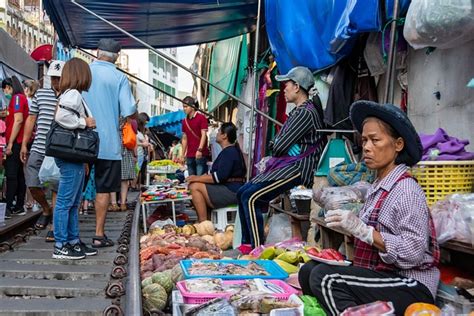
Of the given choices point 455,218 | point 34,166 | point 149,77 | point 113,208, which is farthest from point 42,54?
point 149,77

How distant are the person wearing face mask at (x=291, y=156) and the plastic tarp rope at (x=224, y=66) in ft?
18.1

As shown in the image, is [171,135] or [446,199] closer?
[446,199]

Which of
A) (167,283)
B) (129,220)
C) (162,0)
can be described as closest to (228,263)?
(167,283)

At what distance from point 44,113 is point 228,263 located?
3.17 metres

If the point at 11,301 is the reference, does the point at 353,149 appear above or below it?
above

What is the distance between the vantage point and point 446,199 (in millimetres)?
3846

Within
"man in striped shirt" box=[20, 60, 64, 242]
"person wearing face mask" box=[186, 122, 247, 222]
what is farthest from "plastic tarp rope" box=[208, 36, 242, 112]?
"man in striped shirt" box=[20, 60, 64, 242]

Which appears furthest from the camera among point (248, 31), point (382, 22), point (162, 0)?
point (248, 31)

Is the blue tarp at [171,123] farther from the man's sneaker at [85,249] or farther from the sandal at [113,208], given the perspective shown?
the man's sneaker at [85,249]

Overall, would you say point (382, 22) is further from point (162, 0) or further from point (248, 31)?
point (248, 31)

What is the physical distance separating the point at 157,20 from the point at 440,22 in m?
6.49

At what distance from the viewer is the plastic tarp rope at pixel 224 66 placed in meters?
11.7

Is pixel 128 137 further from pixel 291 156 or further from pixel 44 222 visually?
pixel 291 156

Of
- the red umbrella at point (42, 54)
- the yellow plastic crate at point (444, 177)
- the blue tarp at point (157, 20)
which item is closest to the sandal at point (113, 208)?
the blue tarp at point (157, 20)
